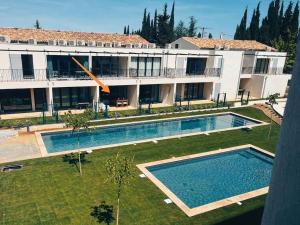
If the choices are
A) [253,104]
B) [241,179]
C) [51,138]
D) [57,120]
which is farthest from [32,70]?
[253,104]

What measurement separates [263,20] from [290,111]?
→ 69.5 metres

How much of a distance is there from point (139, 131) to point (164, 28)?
153ft

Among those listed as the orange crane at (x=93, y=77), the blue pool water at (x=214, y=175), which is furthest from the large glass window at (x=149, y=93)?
the blue pool water at (x=214, y=175)

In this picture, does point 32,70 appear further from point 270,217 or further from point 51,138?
point 270,217

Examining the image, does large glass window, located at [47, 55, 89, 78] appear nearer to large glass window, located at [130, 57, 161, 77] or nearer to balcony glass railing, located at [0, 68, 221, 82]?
balcony glass railing, located at [0, 68, 221, 82]

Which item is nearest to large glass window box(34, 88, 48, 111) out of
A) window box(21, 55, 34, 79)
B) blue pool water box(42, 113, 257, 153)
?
window box(21, 55, 34, 79)

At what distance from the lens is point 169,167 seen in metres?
20.3

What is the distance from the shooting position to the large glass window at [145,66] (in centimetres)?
3591

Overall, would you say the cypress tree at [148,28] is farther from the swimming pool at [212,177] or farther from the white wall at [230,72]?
the swimming pool at [212,177]

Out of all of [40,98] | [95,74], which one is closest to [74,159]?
[40,98]

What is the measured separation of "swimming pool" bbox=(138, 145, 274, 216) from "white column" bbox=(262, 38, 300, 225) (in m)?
11.6

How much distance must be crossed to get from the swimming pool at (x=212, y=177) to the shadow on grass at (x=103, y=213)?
367cm

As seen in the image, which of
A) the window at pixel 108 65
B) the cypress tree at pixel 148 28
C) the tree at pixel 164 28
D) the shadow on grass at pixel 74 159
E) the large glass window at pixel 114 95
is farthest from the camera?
the cypress tree at pixel 148 28

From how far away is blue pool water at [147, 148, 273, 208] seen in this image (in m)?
16.9
